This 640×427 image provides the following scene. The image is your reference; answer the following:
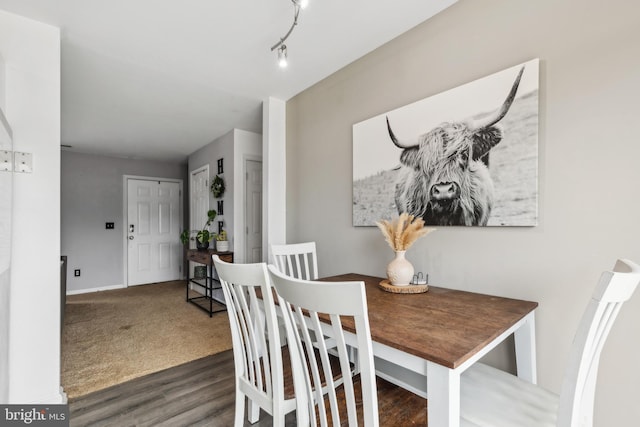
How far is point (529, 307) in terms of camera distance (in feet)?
4.32

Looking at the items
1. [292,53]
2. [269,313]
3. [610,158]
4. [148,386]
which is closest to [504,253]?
[610,158]

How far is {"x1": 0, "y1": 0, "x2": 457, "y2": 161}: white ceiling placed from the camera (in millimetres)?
1757

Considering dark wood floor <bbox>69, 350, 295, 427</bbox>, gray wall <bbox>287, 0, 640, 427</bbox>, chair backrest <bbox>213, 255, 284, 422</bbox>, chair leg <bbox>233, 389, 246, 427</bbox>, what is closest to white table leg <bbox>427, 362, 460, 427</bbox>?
gray wall <bbox>287, 0, 640, 427</bbox>

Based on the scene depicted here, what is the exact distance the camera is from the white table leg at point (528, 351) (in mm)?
1346

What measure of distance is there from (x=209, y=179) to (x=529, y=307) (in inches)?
167

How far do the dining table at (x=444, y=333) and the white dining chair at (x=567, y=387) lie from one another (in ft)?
0.66

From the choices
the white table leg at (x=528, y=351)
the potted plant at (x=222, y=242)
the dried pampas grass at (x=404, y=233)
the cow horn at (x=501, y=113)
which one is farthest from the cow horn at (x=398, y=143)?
the potted plant at (x=222, y=242)

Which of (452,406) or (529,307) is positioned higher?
(529,307)

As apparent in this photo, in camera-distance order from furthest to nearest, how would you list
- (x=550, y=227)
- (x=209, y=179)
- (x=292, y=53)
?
(x=209, y=179), (x=292, y=53), (x=550, y=227)

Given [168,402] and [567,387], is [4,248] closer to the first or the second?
[168,402]

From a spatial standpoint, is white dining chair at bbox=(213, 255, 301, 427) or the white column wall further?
the white column wall

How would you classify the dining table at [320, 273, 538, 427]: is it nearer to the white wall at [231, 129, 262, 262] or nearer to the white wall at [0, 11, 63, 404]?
the white wall at [0, 11, 63, 404]

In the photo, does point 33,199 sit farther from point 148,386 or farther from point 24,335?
point 148,386

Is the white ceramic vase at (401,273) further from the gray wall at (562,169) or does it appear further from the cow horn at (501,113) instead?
the cow horn at (501,113)
